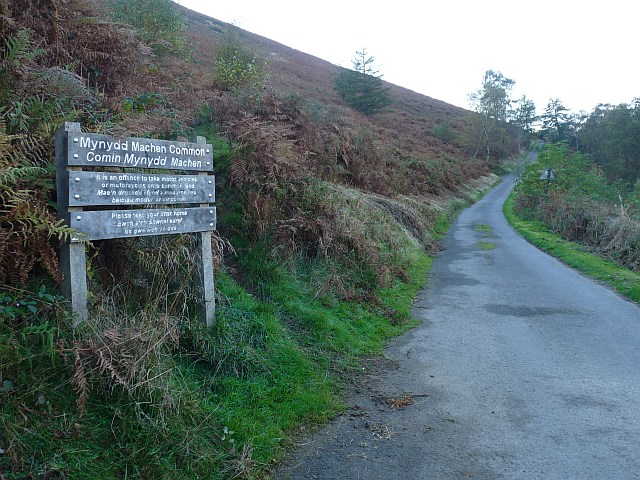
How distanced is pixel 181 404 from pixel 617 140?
61.5 m

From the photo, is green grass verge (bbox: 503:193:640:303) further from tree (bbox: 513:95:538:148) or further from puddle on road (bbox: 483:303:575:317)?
tree (bbox: 513:95:538:148)

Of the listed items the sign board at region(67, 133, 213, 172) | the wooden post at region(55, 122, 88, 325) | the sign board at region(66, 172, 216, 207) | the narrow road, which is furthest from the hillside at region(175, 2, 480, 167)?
the wooden post at region(55, 122, 88, 325)

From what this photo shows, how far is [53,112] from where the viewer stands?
218 inches

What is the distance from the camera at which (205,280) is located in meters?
5.93

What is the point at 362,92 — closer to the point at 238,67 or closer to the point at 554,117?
the point at 238,67

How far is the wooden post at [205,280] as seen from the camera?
584cm

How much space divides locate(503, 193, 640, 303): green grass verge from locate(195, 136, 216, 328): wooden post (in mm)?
9372

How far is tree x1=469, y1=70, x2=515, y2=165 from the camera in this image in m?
69.2

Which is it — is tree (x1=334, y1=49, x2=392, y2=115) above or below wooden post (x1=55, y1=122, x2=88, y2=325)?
above

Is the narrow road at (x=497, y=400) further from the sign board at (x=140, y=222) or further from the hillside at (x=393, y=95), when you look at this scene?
the hillside at (x=393, y=95)

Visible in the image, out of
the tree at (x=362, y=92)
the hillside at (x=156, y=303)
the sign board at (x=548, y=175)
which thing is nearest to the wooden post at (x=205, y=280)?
the hillside at (x=156, y=303)

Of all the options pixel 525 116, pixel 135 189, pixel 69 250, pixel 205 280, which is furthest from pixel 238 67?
pixel 525 116

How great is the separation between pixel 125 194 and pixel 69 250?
2.47 feet

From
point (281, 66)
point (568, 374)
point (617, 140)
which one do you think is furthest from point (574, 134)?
point (568, 374)
